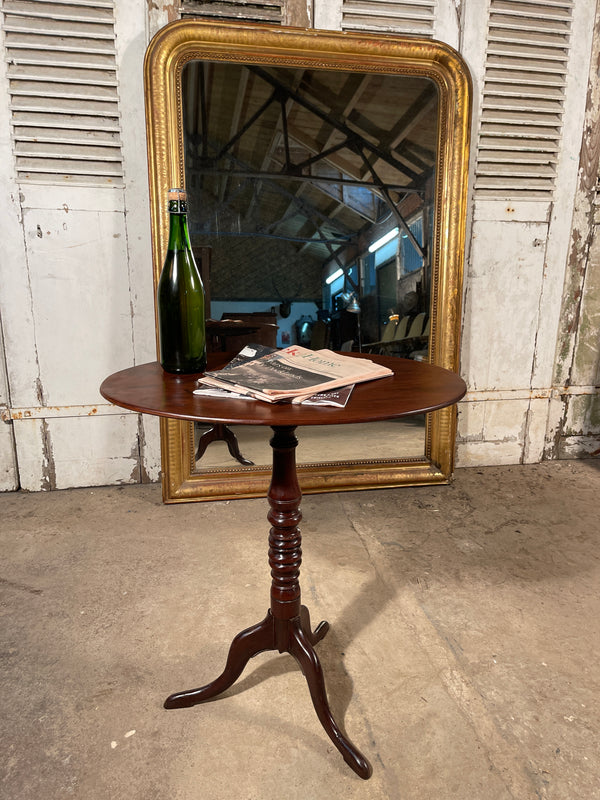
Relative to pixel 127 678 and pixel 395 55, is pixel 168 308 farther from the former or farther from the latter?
pixel 395 55

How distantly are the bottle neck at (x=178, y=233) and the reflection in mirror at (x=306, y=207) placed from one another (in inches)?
37.2

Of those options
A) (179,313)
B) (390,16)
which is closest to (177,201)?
(179,313)

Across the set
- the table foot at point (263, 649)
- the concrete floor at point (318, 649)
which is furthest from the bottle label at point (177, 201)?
the concrete floor at point (318, 649)

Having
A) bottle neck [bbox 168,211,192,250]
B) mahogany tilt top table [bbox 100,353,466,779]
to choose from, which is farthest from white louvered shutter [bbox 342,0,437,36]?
mahogany tilt top table [bbox 100,353,466,779]

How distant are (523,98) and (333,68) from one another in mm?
996

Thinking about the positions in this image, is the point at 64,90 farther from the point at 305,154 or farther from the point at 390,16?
the point at 390,16

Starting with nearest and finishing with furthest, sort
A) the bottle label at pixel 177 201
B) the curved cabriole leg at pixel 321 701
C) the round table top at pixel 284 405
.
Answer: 1. the round table top at pixel 284 405
2. the curved cabriole leg at pixel 321 701
3. the bottle label at pixel 177 201

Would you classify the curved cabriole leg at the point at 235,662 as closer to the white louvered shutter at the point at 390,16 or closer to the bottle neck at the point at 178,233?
the bottle neck at the point at 178,233

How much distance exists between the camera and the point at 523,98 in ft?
8.04

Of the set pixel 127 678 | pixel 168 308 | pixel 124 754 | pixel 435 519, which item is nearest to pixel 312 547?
pixel 435 519

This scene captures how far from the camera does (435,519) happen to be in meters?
2.20

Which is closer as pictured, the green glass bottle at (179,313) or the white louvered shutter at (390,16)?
the green glass bottle at (179,313)

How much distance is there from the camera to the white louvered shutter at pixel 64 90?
208 centimetres

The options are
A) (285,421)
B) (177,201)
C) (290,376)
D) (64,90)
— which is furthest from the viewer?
(64,90)
